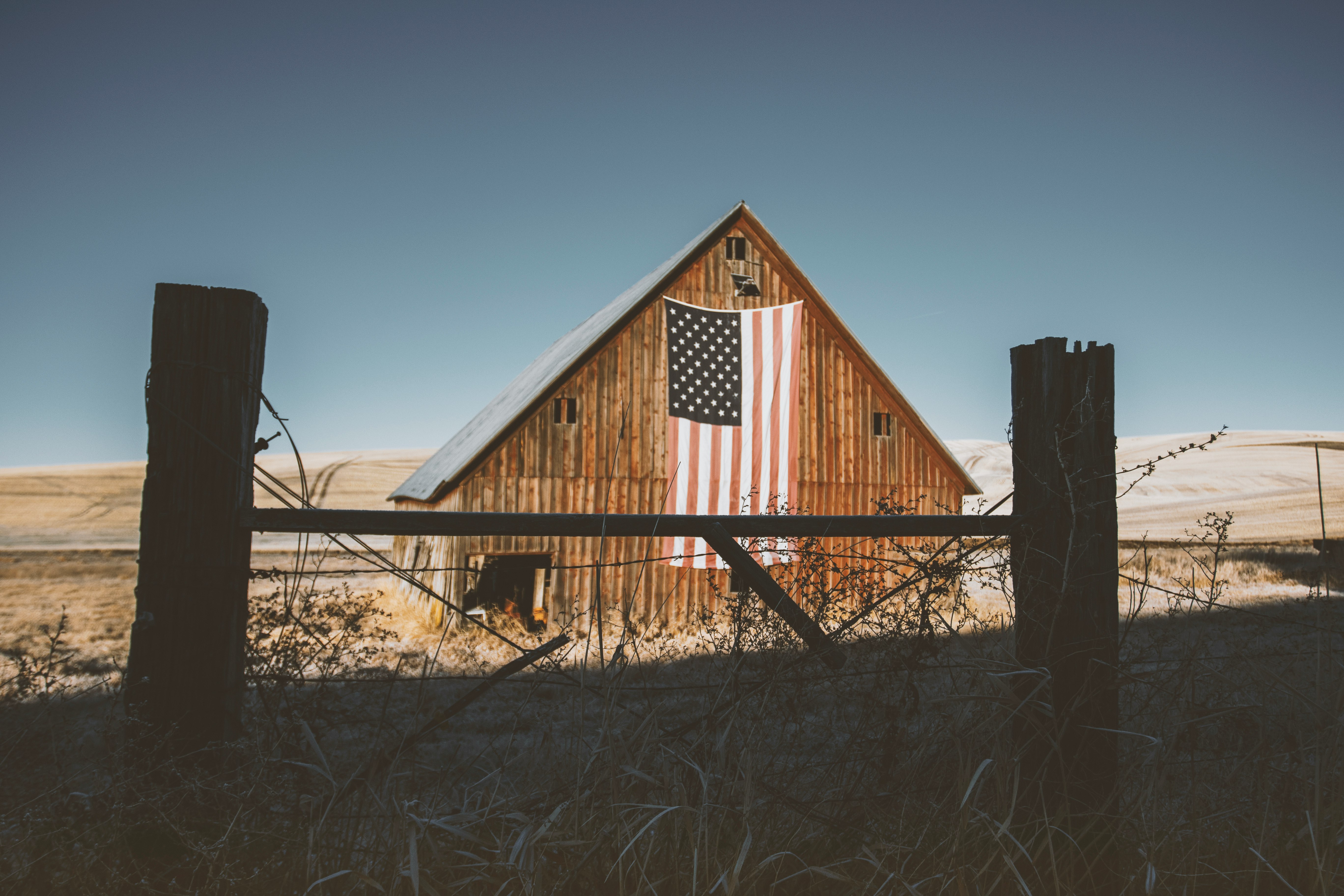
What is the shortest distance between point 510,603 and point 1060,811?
10.0 m

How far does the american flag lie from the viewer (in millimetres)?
12852

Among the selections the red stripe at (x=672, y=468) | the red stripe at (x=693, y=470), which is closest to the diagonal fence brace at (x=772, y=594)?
the red stripe at (x=693, y=470)

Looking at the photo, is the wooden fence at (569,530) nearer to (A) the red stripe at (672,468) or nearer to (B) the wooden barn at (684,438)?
(B) the wooden barn at (684,438)

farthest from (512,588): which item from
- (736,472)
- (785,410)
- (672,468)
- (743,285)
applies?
(743,285)

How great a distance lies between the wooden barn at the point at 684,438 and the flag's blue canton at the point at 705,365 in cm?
3

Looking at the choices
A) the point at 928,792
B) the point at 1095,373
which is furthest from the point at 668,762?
the point at 1095,373

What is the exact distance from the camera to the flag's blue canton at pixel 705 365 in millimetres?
13109

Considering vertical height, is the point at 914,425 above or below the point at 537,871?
above

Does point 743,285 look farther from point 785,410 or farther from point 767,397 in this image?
point 785,410

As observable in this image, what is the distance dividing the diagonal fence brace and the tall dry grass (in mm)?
102

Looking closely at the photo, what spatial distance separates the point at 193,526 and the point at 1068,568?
10.1ft

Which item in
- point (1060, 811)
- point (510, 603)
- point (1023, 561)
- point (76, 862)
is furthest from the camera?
point (510, 603)

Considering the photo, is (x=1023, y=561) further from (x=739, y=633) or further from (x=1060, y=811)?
(x=739, y=633)

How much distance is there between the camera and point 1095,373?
9.84ft
